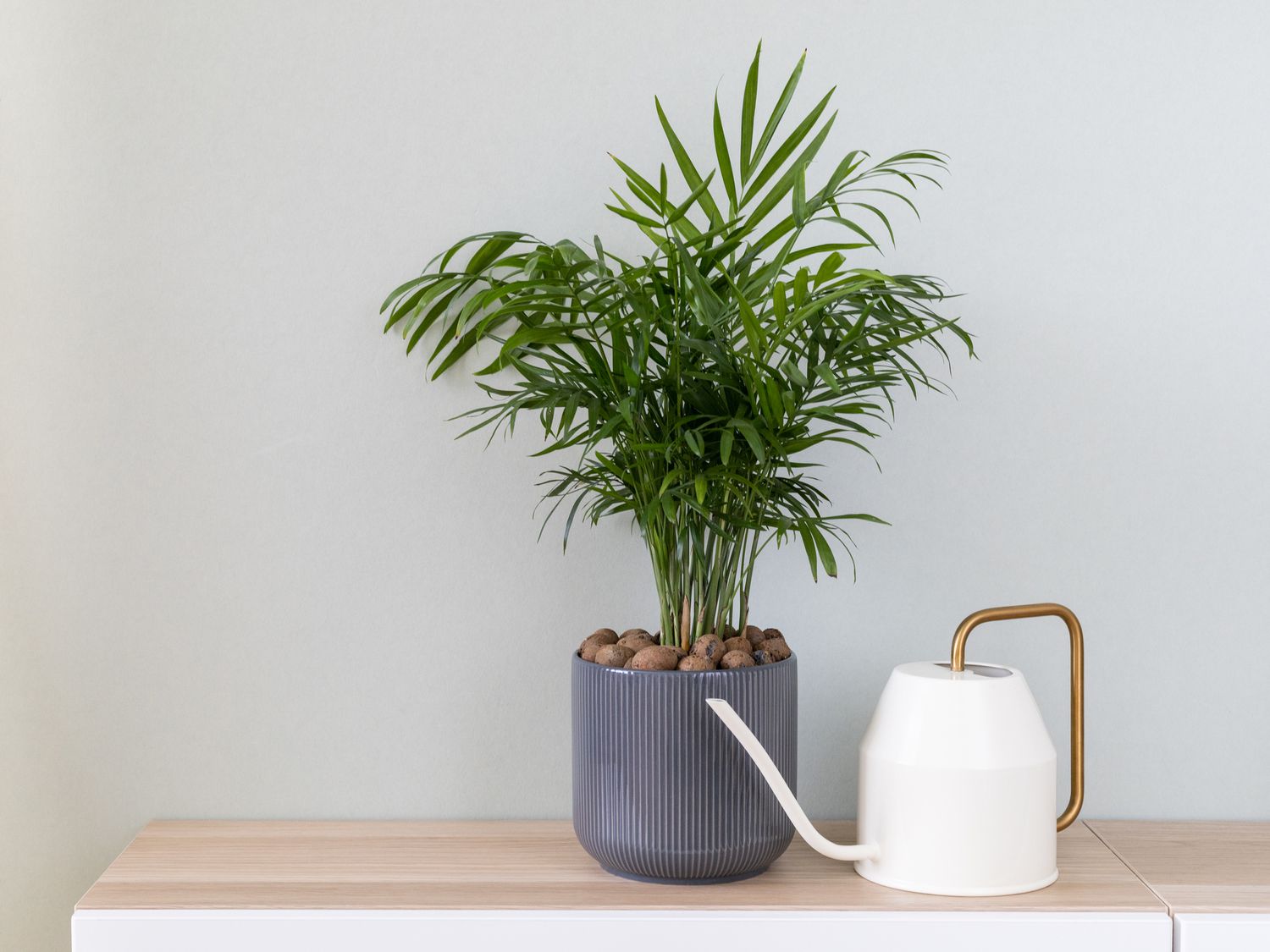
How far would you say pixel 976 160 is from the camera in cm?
115

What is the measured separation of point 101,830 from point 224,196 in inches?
A: 28.1

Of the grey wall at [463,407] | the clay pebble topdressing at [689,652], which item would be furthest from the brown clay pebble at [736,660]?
the grey wall at [463,407]

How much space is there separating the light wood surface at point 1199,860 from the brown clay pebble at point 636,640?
0.51 metres

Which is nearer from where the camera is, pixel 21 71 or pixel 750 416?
pixel 750 416

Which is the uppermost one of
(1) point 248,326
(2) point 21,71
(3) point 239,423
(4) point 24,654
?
(2) point 21,71

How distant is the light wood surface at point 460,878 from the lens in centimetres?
91

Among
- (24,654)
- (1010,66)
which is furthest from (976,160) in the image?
(24,654)

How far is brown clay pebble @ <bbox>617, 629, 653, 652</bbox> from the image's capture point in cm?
99

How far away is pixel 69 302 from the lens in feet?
3.76

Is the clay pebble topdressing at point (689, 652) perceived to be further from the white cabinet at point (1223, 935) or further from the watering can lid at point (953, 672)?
the white cabinet at point (1223, 935)

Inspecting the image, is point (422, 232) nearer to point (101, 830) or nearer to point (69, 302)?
point (69, 302)

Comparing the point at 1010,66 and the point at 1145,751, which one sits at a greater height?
the point at 1010,66

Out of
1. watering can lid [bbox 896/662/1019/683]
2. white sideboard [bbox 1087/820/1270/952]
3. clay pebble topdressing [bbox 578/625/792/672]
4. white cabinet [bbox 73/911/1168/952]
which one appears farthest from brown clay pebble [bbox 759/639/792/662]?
white sideboard [bbox 1087/820/1270/952]

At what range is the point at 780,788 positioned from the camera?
36.1 inches
